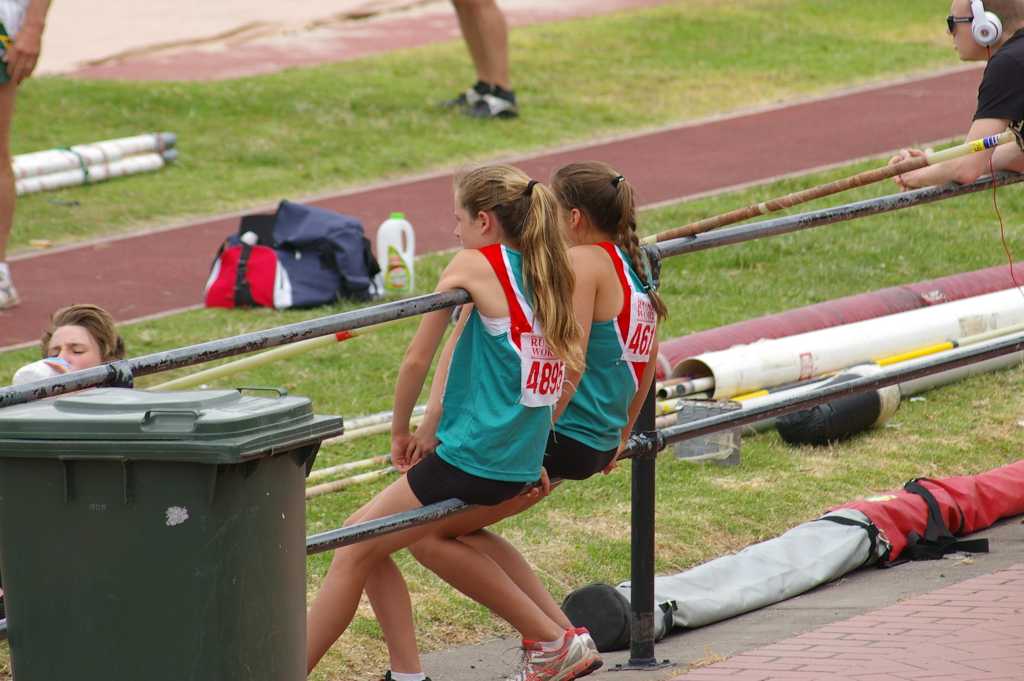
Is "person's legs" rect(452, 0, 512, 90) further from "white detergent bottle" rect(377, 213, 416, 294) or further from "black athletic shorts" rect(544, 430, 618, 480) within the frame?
"black athletic shorts" rect(544, 430, 618, 480)

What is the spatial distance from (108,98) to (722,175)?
5.75m

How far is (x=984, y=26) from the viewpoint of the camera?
611 centimetres

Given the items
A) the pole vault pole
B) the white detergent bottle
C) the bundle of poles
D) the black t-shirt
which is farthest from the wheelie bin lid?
the bundle of poles

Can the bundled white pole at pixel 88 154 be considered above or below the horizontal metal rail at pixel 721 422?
above

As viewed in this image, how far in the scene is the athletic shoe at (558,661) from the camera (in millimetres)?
5031

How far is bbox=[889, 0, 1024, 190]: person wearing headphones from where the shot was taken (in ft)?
19.3

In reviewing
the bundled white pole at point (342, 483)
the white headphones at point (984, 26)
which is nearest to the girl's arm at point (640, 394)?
the white headphones at point (984, 26)

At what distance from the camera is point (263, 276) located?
10.3 metres

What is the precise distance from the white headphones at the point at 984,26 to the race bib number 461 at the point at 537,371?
231 centimetres

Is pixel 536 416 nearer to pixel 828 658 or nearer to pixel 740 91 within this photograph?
pixel 828 658

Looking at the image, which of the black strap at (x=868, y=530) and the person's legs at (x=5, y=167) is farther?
the person's legs at (x=5, y=167)

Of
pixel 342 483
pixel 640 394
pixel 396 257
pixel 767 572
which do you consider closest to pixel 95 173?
pixel 396 257

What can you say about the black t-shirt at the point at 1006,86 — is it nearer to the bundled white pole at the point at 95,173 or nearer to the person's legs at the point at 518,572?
the person's legs at the point at 518,572

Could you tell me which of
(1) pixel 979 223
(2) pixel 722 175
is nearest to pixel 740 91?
(2) pixel 722 175
